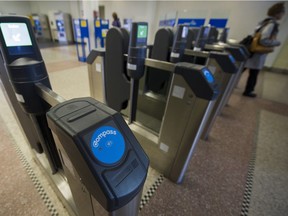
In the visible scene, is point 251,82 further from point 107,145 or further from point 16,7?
point 16,7

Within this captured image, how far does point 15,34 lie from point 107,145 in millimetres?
677

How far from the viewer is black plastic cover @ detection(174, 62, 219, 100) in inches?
34.9

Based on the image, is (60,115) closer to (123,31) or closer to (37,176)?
(37,176)

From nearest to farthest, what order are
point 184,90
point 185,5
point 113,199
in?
point 113,199, point 184,90, point 185,5

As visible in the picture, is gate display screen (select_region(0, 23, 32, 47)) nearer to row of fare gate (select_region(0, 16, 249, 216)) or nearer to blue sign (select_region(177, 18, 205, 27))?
row of fare gate (select_region(0, 16, 249, 216))

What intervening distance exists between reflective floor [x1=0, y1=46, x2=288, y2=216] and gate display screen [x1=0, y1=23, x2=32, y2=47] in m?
1.07

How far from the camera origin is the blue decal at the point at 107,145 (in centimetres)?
36

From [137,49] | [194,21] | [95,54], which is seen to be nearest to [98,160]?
[137,49]

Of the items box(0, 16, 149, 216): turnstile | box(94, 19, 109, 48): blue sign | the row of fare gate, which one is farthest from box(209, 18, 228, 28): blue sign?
box(0, 16, 149, 216): turnstile

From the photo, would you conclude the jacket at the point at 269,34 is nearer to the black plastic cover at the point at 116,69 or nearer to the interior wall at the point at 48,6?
the black plastic cover at the point at 116,69

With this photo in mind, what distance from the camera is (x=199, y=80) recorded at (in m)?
0.90

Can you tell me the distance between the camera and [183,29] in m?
1.39

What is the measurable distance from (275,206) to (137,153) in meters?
1.51

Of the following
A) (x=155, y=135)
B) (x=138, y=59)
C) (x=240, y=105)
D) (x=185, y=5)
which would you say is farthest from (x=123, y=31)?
(x=185, y=5)
